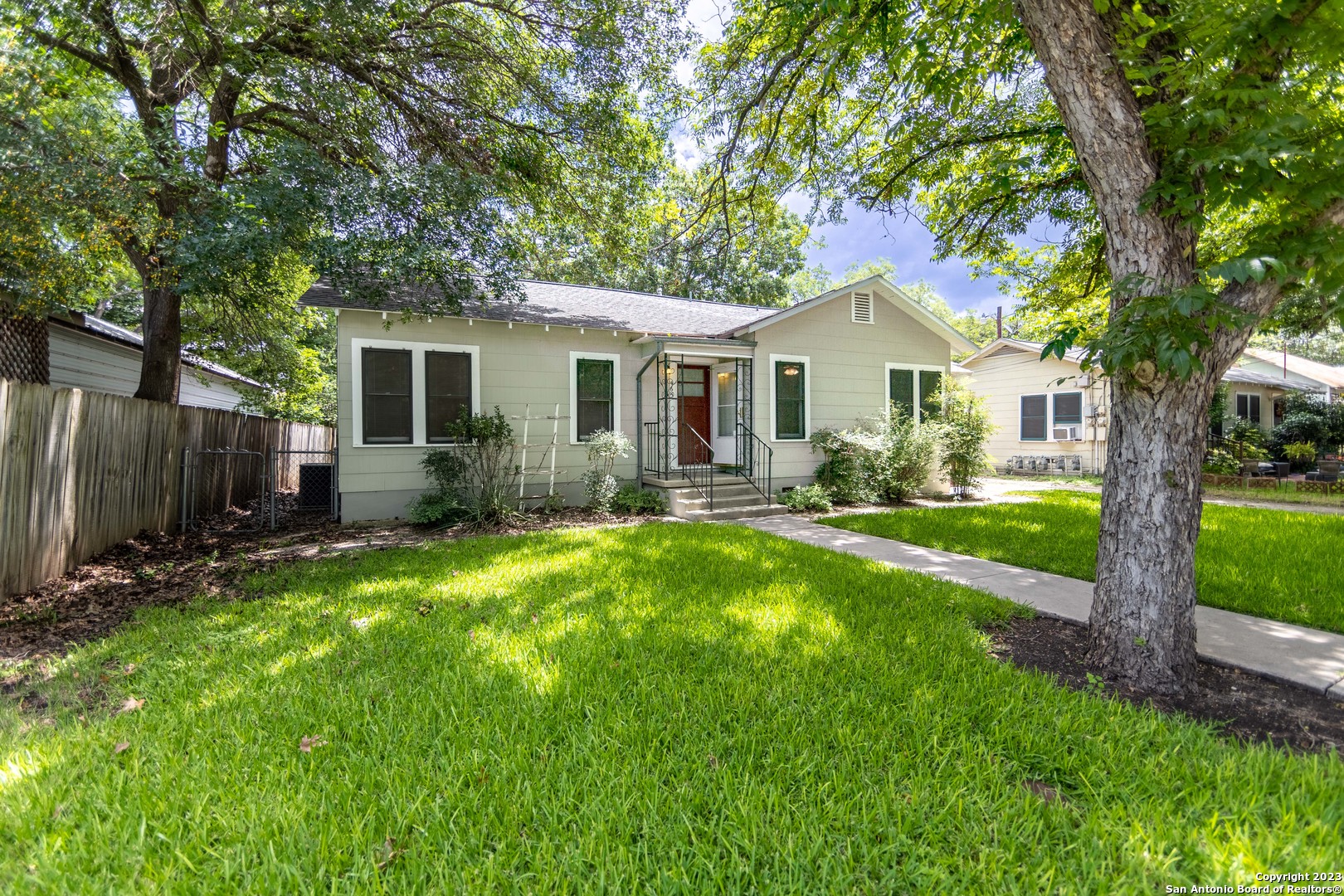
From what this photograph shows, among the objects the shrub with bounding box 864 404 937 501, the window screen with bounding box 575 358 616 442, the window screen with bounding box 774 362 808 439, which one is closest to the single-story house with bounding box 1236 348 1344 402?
the shrub with bounding box 864 404 937 501

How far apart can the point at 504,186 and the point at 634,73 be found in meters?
2.58

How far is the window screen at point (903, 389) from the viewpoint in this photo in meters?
12.0

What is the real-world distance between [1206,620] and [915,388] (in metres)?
8.59

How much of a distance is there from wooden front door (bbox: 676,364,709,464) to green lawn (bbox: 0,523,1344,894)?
7.59m

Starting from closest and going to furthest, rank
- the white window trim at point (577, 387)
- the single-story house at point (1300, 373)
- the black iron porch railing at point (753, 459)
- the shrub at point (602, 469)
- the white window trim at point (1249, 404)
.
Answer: the shrub at point (602, 469) → the white window trim at point (577, 387) → the black iron porch railing at point (753, 459) → the white window trim at point (1249, 404) → the single-story house at point (1300, 373)

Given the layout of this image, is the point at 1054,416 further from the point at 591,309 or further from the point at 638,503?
the point at 591,309

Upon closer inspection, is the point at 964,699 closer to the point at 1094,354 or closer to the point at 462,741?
the point at 1094,354

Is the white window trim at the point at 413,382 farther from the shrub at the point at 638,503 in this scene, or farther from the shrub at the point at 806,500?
the shrub at the point at 806,500

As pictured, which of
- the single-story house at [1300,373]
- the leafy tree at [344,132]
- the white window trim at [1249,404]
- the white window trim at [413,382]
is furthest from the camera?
the single-story house at [1300,373]

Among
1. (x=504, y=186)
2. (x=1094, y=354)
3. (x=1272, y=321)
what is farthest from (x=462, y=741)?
(x=504, y=186)

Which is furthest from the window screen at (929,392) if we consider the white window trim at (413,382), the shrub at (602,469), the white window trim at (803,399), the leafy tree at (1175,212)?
the white window trim at (413,382)

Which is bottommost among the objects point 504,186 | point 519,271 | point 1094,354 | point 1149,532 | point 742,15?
point 1149,532

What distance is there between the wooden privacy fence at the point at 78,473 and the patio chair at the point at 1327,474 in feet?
68.9

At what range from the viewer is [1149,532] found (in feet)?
10.2
